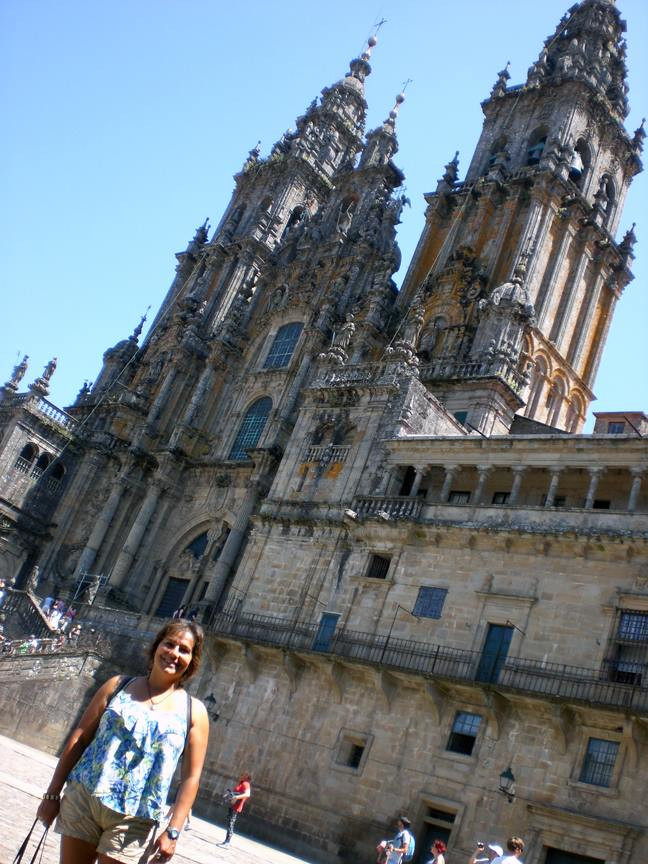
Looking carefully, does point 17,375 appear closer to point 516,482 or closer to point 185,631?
point 516,482

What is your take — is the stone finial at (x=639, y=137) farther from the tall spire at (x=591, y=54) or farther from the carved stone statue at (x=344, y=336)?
the carved stone statue at (x=344, y=336)

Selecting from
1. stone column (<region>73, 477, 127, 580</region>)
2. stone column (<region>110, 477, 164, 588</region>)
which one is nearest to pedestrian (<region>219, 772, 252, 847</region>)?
stone column (<region>110, 477, 164, 588</region>)

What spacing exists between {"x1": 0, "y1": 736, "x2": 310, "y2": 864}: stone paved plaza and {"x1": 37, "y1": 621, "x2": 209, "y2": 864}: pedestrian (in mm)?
3594

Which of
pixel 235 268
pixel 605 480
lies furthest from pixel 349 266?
pixel 605 480

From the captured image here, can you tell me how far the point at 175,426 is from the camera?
152 feet

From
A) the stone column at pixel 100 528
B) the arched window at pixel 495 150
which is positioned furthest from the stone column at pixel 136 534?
the arched window at pixel 495 150

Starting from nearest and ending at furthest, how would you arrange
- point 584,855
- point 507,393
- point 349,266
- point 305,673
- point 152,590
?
point 584,855
point 305,673
point 507,393
point 152,590
point 349,266

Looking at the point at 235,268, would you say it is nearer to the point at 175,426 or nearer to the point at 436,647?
the point at 175,426

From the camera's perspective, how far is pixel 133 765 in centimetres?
574

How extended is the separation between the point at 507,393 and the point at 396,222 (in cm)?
1588

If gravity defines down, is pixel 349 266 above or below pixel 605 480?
above

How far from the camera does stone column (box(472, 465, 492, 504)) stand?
92.1 feet

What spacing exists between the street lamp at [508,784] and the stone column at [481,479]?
809 centimetres

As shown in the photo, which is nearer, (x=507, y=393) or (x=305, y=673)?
(x=305, y=673)
